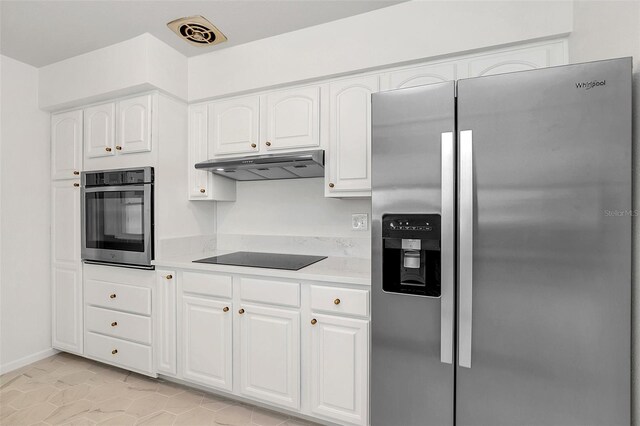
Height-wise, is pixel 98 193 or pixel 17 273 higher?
pixel 98 193

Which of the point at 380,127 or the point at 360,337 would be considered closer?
the point at 380,127

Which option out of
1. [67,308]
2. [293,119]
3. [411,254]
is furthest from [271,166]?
[67,308]

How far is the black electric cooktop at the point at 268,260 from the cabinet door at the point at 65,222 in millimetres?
1247

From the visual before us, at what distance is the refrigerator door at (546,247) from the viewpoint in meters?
1.02

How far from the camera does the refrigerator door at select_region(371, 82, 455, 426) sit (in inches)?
47.6

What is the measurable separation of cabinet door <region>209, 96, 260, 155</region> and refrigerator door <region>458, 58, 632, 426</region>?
1.48 meters

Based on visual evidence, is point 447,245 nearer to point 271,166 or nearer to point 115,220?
point 271,166

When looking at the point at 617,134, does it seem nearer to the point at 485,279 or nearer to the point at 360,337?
the point at 485,279

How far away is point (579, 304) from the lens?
3.44ft

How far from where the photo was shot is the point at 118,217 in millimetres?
2352

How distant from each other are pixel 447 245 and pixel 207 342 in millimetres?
1632

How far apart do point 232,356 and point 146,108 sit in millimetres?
1835

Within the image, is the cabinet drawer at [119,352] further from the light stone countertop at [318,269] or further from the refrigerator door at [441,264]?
the refrigerator door at [441,264]

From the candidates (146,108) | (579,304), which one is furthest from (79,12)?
(579,304)
